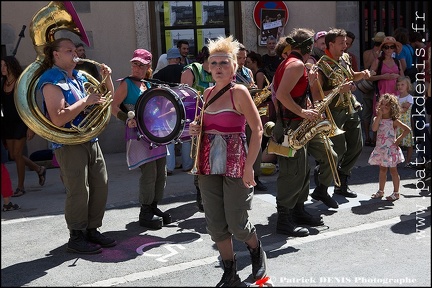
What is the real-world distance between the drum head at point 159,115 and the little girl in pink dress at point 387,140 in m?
2.58

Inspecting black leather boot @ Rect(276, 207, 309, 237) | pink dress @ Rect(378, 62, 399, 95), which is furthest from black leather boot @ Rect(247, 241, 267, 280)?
pink dress @ Rect(378, 62, 399, 95)

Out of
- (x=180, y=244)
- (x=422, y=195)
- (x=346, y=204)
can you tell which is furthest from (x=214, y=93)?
(x=422, y=195)

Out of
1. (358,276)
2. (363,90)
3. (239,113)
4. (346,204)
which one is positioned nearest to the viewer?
(239,113)

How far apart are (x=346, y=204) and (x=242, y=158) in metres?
2.71

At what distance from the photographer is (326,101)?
5629 millimetres

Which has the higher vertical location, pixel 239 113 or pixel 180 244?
pixel 239 113

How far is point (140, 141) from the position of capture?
5.57 m

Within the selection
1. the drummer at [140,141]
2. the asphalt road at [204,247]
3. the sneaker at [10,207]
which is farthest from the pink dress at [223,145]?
the sneaker at [10,207]

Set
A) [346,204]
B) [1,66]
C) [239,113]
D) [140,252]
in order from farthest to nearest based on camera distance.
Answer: [1,66]
[346,204]
[140,252]
[239,113]

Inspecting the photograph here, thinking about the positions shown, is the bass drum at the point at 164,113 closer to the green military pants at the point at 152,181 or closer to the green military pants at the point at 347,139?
the green military pants at the point at 152,181

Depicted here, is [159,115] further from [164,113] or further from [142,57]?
[142,57]

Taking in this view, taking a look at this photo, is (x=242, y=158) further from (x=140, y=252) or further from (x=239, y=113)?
(x=140, y=252)

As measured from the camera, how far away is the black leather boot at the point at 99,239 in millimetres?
5262

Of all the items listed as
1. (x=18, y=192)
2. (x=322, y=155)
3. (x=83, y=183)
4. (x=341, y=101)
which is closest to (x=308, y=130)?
(x=322, y=155)
